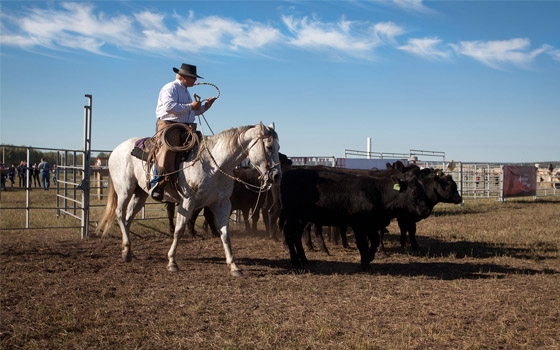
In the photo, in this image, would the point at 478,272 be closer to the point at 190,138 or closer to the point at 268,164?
the point at 268,164

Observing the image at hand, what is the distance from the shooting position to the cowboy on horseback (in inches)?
285

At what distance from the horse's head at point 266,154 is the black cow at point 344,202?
125 centimetres

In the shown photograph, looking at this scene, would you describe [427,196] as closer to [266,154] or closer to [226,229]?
[266,154]

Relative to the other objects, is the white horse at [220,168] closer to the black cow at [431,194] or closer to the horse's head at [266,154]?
the horse's head at [266,154]

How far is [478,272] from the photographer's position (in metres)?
7.36

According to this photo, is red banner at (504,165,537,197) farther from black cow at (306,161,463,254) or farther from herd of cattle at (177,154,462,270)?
herd of cattle at (177,154,462,270)

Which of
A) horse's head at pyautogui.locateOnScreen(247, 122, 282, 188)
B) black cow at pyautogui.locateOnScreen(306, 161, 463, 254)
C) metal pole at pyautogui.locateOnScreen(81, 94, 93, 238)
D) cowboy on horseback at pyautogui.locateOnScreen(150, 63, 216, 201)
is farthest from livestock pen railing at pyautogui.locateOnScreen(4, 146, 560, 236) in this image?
black cow at pyautogui.locateOnScreen(306, 161, 463, 254)

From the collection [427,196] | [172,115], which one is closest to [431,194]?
[427,196]

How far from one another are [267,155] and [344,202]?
5.48 feet

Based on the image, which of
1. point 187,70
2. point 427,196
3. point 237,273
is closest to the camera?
point 237,273

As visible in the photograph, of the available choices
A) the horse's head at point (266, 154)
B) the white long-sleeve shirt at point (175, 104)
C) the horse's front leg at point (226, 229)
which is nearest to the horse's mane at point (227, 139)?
the horse's head at point (266, 154)

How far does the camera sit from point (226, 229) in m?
7.11

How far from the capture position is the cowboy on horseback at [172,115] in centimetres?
723

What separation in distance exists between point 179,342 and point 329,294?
2.21m
